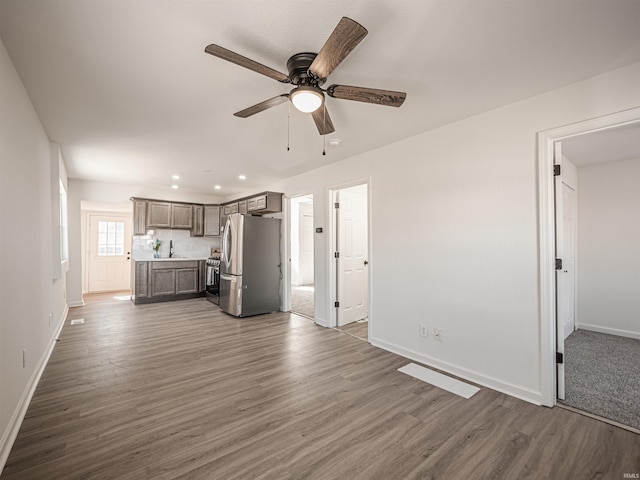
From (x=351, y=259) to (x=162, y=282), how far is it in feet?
13.5

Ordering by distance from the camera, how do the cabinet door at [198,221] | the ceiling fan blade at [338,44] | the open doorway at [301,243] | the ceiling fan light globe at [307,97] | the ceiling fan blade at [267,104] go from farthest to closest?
the open doorway at [301,243] → the cabinet door at [198,221] → the ceiling fan blade at [267,104] → the ceiling fan light globe at [307,97] → the ceiling fan blade at [338,44]

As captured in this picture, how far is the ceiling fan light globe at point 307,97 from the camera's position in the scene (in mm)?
1774

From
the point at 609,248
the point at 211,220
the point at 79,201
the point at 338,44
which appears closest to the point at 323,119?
the point at 338,44

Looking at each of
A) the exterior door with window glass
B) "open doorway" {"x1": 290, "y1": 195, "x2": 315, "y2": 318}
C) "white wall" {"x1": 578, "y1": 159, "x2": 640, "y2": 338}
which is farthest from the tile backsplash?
"white wall" {"x1": 578, "y1": 159, "x2": 640, "y2": 338}

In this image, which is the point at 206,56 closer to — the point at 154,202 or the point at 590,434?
the point at 590,434

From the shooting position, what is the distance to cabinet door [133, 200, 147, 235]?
6164 mm

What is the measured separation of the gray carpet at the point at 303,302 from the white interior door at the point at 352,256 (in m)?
0.81

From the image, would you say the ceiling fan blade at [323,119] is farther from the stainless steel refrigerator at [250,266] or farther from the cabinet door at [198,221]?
the cabinet door at [198,221]

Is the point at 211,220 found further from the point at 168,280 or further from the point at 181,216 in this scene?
the point at 168,280

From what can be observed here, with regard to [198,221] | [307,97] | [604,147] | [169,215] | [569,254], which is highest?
[604,147]

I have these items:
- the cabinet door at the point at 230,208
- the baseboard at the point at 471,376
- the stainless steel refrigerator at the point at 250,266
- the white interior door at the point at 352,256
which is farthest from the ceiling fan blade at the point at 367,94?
the cabinet door at the point at 230,208

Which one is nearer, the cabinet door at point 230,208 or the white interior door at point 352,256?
the white interior door at point 352,256

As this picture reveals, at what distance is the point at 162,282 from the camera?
622 centimetres

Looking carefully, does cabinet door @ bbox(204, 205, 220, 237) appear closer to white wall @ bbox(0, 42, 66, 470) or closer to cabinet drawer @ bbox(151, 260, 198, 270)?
cabinet drawer @ bbox(151, 260, 198, 270)
